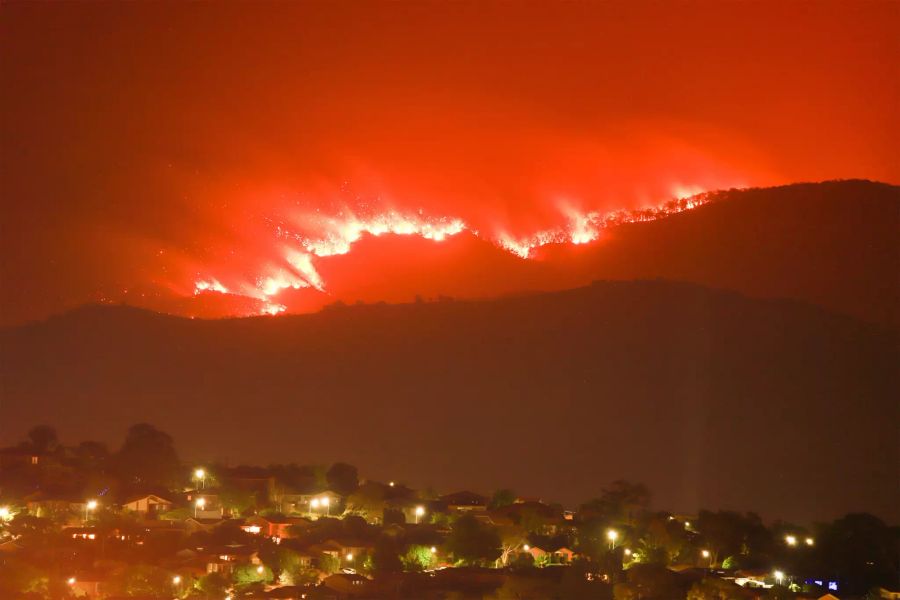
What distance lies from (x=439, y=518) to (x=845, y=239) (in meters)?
23.4

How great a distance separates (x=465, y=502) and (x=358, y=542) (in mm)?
6499

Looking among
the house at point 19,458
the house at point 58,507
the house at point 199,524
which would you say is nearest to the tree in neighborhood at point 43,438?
the house at point 19,458

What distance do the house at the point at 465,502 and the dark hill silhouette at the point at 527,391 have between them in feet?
15.4

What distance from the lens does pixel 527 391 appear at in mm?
38094

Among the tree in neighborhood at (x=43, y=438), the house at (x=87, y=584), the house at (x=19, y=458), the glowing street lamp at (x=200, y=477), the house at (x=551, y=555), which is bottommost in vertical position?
the house at (x=87, y=584)

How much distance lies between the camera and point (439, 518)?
26094 millimetres

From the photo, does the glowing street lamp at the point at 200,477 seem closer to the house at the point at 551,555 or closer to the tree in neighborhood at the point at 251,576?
the tree in neighborhood at the point at 251,576

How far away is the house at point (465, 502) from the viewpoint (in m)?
27.4

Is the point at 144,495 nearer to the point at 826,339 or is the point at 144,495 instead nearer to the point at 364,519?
the point at 364,519

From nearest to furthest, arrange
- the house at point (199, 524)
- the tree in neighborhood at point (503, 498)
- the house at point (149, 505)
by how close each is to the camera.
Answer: the house at point (199, 524) < the house at point (149, 505) < the tree in neighborhood at point (503, 498)

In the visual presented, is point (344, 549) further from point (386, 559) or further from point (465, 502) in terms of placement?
point (465, 502)

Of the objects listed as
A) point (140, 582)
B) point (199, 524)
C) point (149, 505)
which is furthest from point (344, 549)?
point (149, 505)

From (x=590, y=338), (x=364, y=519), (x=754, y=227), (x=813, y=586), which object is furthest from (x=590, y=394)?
(x=813, y=586)

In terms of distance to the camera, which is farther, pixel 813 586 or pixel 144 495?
pixel 144 495
